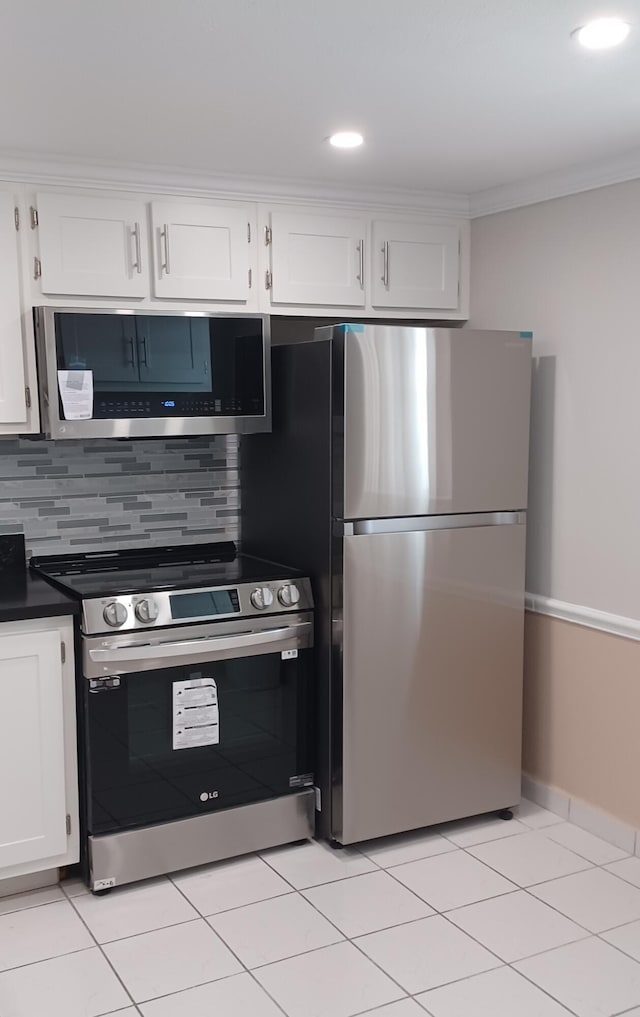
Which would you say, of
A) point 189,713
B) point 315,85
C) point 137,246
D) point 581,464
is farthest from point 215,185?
point 189,713

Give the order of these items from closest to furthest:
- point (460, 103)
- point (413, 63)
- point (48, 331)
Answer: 1. point (413, 63)
2. point (460, 103)
3. point (48, 331)

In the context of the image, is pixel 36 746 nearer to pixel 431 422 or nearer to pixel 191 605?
pixel 191 605

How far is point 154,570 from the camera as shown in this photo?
3.18 metres

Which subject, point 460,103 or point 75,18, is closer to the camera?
point 75,18

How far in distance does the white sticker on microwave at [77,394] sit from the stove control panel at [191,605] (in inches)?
22.2

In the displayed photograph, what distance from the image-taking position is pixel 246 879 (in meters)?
2.94

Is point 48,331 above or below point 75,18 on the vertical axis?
below

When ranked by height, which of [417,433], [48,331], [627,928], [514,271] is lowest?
[627,928]

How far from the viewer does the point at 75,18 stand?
1837 millimetres

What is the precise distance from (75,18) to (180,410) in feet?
4.56

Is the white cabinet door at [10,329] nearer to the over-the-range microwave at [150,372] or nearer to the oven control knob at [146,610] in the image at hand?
the over-the-range microwave at [150,372]

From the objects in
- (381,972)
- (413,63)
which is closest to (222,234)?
(413,63)

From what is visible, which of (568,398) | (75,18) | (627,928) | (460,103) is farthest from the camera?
(568,398)

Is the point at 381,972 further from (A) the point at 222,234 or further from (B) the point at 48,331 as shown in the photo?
(A) the point at 222,234
